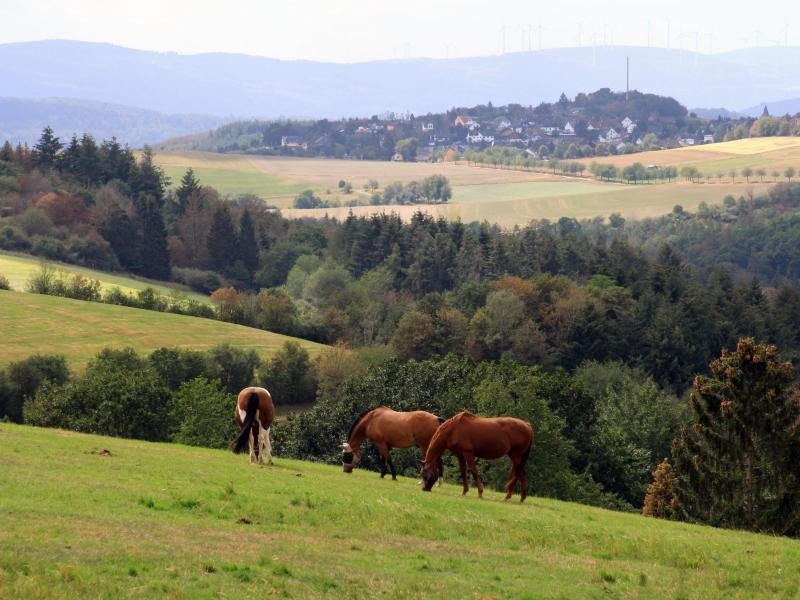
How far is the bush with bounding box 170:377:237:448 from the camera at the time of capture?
55.8 meters

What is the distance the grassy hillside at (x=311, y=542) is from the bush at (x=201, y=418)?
85.9 feet

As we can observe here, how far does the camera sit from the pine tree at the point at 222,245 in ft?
587

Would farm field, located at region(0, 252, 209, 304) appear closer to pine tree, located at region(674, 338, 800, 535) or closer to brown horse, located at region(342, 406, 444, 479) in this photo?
brown horse, located at region(342, 406, 444, 479)

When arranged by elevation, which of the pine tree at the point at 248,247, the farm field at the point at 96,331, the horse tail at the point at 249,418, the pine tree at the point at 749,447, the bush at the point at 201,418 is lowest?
the pine tree at the point at 248,247

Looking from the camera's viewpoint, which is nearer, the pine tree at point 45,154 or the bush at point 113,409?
the bush at point 113,409

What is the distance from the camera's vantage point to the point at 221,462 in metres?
30.6

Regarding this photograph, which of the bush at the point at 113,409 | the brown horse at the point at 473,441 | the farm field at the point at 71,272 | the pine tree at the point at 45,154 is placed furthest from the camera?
the pine tree at the point at 45,154

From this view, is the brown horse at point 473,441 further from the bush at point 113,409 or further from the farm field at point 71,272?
the farm field at point 71,272

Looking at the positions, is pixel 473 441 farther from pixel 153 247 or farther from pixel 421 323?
pixel 153 247

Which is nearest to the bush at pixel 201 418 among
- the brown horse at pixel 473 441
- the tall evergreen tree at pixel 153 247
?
the brown horse at pixel 473 441

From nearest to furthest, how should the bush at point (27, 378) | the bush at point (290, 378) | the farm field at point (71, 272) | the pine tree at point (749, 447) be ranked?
1. the pine tree at point (749, 447)
2. the bush at point (27, 378)
3. the bush at point (290, 378)
4. the farm field at point (71, 272)

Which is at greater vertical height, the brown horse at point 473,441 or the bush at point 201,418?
the brown horse at point 473,441

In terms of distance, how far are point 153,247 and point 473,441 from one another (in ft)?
468

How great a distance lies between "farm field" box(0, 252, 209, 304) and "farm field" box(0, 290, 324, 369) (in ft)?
48.6
